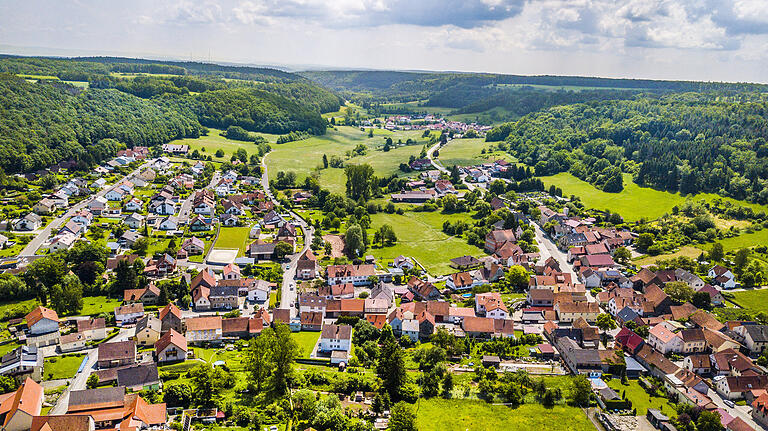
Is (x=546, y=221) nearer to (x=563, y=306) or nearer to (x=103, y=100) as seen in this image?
(x=563, y=306)

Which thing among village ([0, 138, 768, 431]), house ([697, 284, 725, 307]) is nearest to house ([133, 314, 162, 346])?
village ([0, 138, 768, 431])

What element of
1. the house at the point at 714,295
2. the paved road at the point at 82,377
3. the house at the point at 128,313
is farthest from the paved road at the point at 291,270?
the house at the point at 714,295

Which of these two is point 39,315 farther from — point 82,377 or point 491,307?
point 491,307

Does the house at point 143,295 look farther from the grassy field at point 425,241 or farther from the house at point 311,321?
the grassy field at point 425,241

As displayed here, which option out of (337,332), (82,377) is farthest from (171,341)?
(337,332)

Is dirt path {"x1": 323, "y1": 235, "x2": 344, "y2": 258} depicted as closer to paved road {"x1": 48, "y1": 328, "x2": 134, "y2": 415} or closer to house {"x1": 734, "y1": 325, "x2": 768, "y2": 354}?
paved road {"x1": 48, "y1": 328, "x2": 134, "y2": 415}

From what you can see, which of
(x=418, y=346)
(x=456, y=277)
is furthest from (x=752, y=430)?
(x=456, y=277)
